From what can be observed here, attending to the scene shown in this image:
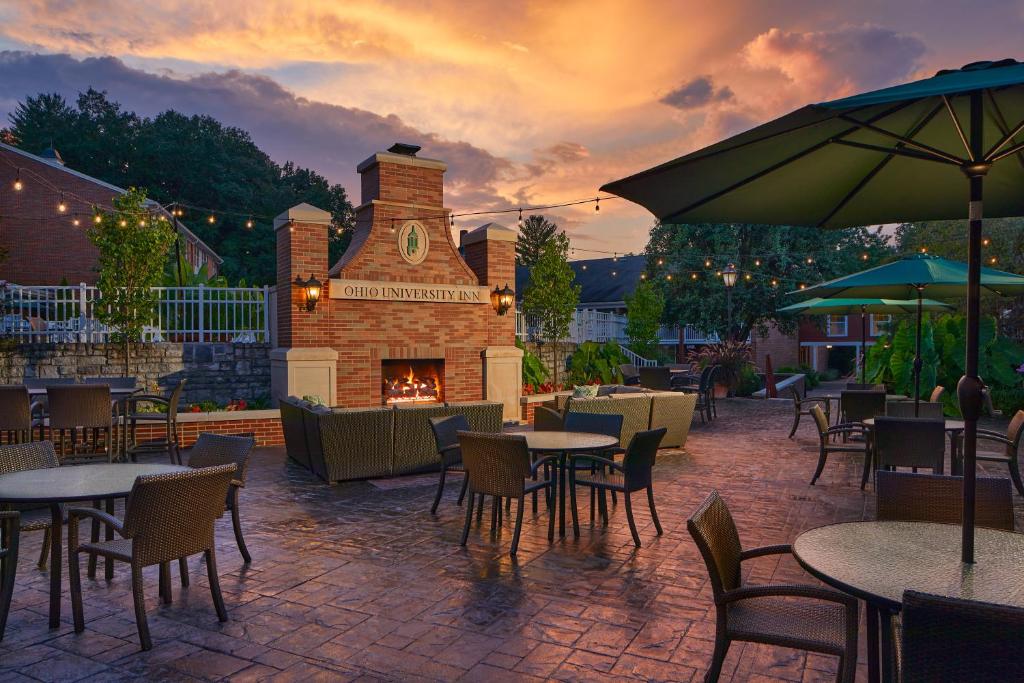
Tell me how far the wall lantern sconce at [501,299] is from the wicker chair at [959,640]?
443 inches

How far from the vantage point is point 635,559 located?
16.0 feet

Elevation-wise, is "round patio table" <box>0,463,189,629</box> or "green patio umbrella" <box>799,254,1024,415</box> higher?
"green patio umbrella" <box>799,254,1024,415</box>

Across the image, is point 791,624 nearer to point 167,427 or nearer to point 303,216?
point 167,427

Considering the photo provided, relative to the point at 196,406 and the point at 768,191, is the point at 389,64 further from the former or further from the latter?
the point at 768,191

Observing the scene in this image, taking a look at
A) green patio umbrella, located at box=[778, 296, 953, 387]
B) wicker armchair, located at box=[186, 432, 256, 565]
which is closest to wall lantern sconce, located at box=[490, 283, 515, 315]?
green patio umbrella, located at box=[778, 296, 953, 387]

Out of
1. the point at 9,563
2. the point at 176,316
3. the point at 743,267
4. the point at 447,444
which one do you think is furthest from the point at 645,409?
the point at 743,267

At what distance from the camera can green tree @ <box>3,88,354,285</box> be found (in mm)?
39000

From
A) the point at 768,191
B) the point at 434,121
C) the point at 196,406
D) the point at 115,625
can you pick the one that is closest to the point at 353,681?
the point at 115,625

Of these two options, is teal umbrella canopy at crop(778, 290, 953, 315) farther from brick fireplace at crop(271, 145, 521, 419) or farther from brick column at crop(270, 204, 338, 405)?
brick column at crop(270, 204, 338, 405)

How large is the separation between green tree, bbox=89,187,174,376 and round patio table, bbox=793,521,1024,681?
11.0 m

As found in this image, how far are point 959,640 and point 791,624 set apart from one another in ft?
3.47

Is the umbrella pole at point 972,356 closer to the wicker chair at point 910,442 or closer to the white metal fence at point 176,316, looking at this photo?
the wicker chair at point 910,442

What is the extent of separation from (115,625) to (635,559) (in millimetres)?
3301

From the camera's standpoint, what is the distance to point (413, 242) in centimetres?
1212
